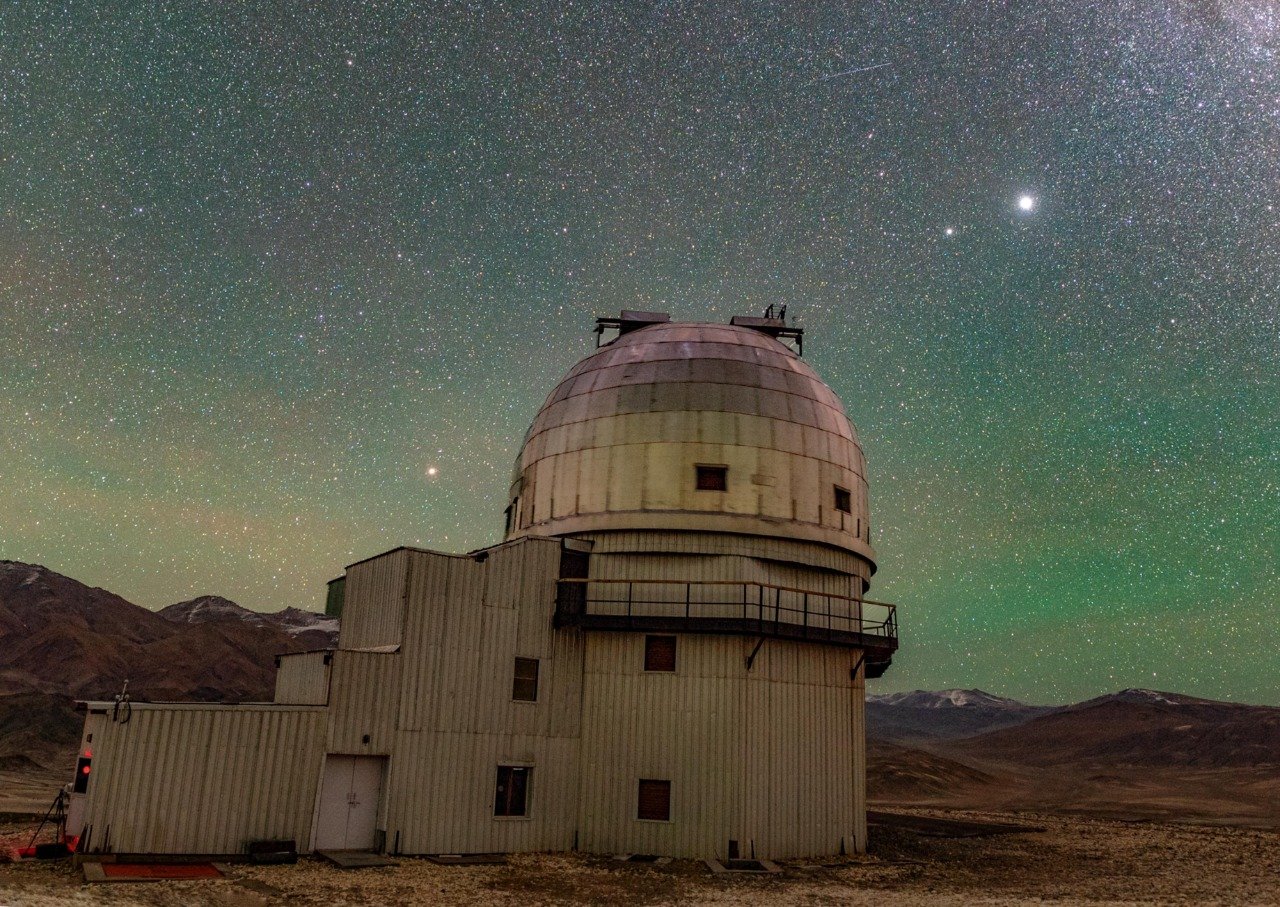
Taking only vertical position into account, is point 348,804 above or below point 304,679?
below

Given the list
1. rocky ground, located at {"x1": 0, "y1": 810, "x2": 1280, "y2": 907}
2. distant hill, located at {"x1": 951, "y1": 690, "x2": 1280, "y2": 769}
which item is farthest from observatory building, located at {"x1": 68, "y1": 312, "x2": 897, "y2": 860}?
distant hill, located at {"x1": 951, "y1": 690, "x2": 1280, "y2": 769}

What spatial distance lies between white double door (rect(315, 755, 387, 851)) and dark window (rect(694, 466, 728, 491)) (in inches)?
413

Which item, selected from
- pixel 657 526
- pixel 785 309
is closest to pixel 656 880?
pixel 657 526

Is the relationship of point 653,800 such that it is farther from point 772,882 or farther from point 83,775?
point 83,775

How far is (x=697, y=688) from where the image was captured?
2302 centimetres

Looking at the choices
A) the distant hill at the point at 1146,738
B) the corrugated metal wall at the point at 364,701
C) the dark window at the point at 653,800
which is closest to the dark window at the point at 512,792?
the dark window at the point at 653,800

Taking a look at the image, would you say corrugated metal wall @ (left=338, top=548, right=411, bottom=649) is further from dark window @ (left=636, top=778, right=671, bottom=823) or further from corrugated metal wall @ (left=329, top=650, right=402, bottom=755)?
dark window @ (left=636, top=778, right=671, bottom=823)

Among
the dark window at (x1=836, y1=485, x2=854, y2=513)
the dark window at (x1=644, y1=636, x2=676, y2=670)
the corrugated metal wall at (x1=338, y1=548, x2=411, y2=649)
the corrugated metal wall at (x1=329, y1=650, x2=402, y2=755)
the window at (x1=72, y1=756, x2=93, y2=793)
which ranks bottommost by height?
the window at (x1=72, y1=756, x2=93, y2=793)

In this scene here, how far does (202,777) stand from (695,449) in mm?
13765

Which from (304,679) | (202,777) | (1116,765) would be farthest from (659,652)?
(1116,765)

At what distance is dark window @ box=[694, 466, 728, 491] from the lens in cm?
2486

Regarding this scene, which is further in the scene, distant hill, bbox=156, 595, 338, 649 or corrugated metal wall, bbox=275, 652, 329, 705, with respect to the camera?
distant hill, bbox=156, 595, 338, 649

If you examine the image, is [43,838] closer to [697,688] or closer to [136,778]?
[136,778]

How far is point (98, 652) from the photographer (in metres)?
90.4
